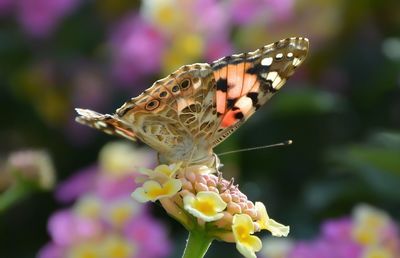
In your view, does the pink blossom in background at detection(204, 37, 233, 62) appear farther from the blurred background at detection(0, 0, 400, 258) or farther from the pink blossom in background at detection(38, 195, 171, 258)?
the pink blossom in background at detection(38, 195, 171, 258)

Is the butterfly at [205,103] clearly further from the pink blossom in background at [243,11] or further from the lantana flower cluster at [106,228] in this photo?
the pink blossom in background at [243,11]

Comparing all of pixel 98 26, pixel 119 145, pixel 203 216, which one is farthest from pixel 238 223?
pixel 98 26

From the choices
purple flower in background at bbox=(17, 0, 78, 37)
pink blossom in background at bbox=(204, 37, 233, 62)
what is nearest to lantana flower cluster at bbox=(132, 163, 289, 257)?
pink blossom in background at bbox=(204, 37, 233, 62)

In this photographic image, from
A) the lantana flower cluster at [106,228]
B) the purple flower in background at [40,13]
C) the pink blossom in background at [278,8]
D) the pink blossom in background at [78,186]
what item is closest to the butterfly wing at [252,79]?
the lantana flower cluster at [106,228]

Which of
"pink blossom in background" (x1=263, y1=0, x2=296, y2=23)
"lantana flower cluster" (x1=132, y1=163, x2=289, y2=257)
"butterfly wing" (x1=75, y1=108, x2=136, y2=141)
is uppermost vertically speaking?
"pink blossom in background" (x1=263, y1=0, x2=296, y2=23)

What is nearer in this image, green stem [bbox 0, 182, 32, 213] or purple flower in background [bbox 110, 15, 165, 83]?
green stem [bbox 0, 182, 32, 213]

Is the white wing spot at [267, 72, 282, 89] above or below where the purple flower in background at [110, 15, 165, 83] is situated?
below

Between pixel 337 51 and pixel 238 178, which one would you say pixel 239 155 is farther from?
pixel 337 51

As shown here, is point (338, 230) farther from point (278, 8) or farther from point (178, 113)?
point (278, 8)
